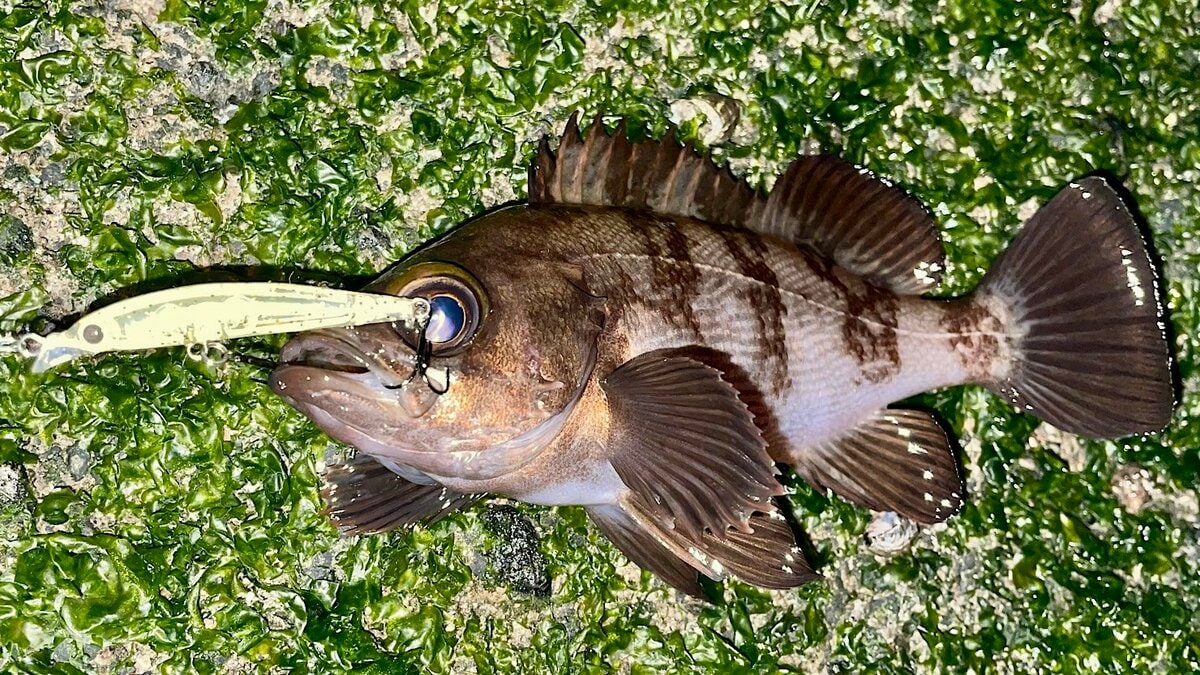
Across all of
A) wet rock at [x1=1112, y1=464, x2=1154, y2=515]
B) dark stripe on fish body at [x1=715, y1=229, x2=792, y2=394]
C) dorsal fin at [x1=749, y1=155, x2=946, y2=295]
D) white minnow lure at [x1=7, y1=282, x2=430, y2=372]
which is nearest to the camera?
white minnow lure at [x1=7, y1=282, x2=430, y2=372]

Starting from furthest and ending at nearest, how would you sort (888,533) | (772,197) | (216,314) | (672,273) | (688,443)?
(888,533)
(772,197)
(672,273)
(688,443)
(216,314)

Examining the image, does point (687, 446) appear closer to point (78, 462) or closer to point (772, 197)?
point (772, 197)

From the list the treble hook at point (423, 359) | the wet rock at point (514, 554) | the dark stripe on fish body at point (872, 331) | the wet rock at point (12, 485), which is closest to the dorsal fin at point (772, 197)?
the dark stripe on fish body at point (872, 331)

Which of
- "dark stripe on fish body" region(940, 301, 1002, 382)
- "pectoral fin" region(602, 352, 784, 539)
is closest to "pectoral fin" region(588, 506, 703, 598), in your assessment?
"pectoral fin" region(602, 352, 784, 539)

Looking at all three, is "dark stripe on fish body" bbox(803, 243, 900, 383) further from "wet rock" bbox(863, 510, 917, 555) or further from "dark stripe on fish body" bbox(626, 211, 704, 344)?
"wet rock" bbox(863, 510, 917, 555)

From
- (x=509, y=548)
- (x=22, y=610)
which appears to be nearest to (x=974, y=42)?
(x=509, y=548)

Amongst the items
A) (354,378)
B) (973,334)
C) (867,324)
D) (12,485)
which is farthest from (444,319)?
(973,334)
